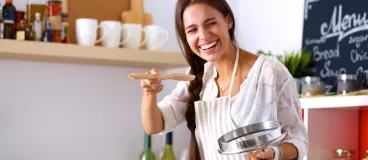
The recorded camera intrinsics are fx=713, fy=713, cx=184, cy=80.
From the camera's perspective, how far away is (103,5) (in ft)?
8.43

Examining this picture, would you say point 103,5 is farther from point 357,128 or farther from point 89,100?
point 357,128

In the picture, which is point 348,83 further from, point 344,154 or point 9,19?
point 9,19

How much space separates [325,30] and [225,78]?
1.03 m

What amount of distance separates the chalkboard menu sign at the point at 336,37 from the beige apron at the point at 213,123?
0.91 m

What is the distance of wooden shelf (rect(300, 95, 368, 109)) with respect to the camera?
202 centimetres

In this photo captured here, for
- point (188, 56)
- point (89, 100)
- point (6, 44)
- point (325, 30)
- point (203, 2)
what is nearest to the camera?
point (203, 2)

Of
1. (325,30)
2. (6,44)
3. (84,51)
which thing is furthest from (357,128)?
(6,44)

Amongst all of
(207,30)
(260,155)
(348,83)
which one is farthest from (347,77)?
(260,155)

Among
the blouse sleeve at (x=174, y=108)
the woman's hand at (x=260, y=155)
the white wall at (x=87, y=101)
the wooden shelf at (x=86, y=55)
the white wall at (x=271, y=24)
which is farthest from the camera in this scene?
the white wall at (x=271, y=24)

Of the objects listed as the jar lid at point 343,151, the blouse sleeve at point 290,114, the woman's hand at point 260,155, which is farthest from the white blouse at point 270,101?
the jar lid at point 343,151

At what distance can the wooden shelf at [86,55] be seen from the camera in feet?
7.41

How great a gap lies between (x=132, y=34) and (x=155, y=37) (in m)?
0.09

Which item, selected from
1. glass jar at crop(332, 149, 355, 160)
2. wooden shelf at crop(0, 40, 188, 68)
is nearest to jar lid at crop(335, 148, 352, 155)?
glass jar at crop(332, 149, 355, 160)

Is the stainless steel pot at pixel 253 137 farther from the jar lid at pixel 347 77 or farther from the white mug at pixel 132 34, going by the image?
the white mug at pixel 132 34
